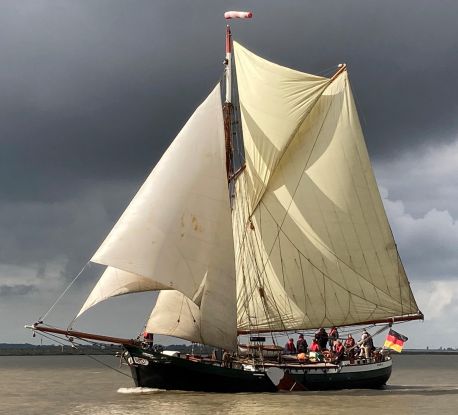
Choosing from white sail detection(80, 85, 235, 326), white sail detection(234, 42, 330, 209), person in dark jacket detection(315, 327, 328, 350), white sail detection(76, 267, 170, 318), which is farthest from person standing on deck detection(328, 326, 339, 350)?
white sail detection(76, 267, 170, 318)

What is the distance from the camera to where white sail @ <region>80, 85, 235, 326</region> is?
38.8 meters

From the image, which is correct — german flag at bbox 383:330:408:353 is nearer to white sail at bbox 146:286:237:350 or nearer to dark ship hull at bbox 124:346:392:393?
dark ship hull at bbox 124:346:392:393

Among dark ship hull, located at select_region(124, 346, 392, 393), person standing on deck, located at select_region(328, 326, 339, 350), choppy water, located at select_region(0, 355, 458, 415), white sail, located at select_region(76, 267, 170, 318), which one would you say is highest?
white sail, located at select_region(76, 267, 170, 318)

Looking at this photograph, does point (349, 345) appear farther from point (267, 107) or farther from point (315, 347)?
point (267, 107)

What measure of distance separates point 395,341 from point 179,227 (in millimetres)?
16941

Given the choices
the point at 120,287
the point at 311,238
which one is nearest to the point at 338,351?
the point at 311,238

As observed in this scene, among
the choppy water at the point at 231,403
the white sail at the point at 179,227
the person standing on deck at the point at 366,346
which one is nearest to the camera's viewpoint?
→ the choppy water at the point at 231,403

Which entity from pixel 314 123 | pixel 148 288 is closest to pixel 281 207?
pixel 314 123

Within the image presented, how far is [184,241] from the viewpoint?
1586 inches

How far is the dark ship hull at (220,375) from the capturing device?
40938mm

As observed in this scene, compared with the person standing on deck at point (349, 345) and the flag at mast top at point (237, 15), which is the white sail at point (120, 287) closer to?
the person standing on deck at point (349, 345)

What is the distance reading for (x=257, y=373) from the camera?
42.2 m

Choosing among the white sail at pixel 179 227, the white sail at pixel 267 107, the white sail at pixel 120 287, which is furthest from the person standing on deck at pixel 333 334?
the white sail at pixel 120 287

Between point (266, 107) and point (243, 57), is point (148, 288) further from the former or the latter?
point (243, 57)
